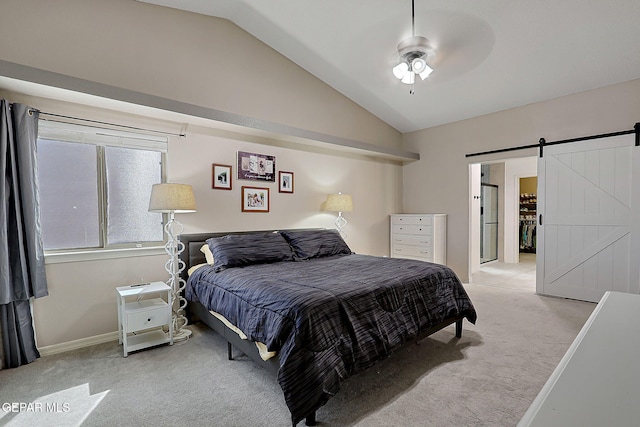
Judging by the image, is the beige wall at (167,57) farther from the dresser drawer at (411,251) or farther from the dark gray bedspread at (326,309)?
the dresser drawer at (411,251)

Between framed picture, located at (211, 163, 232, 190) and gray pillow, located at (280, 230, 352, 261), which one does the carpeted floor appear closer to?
gray pillow, located at (280, 230, 352, 261)

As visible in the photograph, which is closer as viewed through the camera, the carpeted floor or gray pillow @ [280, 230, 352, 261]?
the carpeted floor

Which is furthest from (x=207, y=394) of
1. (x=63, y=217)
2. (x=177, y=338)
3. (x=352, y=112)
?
(x=352, y=112)

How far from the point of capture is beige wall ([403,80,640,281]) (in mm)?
3695

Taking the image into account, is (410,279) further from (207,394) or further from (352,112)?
(352,112)

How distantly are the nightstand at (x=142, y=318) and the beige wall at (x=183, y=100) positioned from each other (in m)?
0.32

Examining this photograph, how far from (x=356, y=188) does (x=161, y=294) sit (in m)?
3.22

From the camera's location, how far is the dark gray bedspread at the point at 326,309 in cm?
169

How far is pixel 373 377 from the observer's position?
2195mm

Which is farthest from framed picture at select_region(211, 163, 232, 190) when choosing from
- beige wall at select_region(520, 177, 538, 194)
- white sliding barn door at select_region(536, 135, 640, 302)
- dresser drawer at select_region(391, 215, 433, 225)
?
beige wall at select_region(520, 177, 538, 194)

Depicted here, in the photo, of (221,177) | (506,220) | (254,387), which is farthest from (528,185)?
(254,387)

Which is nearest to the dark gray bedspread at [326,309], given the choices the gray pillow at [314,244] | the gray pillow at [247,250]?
the gray pillow at [247,250]

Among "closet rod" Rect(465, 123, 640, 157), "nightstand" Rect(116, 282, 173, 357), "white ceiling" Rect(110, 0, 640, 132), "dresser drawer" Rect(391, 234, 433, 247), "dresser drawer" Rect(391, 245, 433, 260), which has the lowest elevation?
"nightstand" Rect(116, 282, 173, 357)

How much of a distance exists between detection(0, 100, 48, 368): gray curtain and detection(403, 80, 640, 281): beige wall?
5.20m
